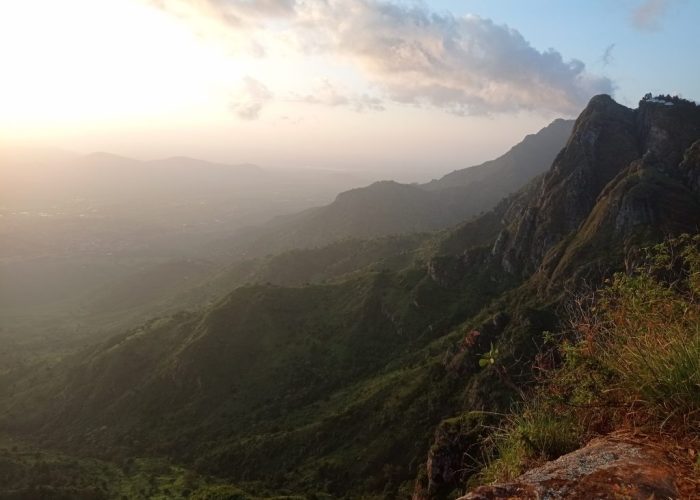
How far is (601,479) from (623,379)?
4.82ft

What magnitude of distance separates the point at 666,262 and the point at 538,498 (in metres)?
4.55

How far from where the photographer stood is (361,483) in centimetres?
6028

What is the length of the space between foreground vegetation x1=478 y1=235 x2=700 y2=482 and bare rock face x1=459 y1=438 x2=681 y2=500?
1.73ft

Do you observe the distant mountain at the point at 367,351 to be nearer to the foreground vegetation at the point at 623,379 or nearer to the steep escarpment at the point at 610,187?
the steep escarpment at the point at 610,187

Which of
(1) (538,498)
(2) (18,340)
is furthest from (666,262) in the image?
(2) (18,340)

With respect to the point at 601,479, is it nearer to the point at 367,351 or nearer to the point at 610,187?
the point at 610,187

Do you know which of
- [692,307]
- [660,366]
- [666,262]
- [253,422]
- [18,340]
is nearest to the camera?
[660,366]

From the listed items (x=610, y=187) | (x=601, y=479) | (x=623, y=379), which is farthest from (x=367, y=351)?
(x=601, y=479)

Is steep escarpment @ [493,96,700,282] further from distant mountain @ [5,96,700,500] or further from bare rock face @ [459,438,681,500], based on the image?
bare rock face @ [459,438,681,500]

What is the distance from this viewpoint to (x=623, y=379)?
247 inches

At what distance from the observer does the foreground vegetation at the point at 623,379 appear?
569 centimetres

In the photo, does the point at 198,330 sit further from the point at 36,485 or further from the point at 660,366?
the point at 660,366

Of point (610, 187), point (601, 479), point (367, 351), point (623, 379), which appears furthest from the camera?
point (367, 351)

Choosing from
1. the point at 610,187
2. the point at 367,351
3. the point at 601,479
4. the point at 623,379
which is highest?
the point at 610,187
